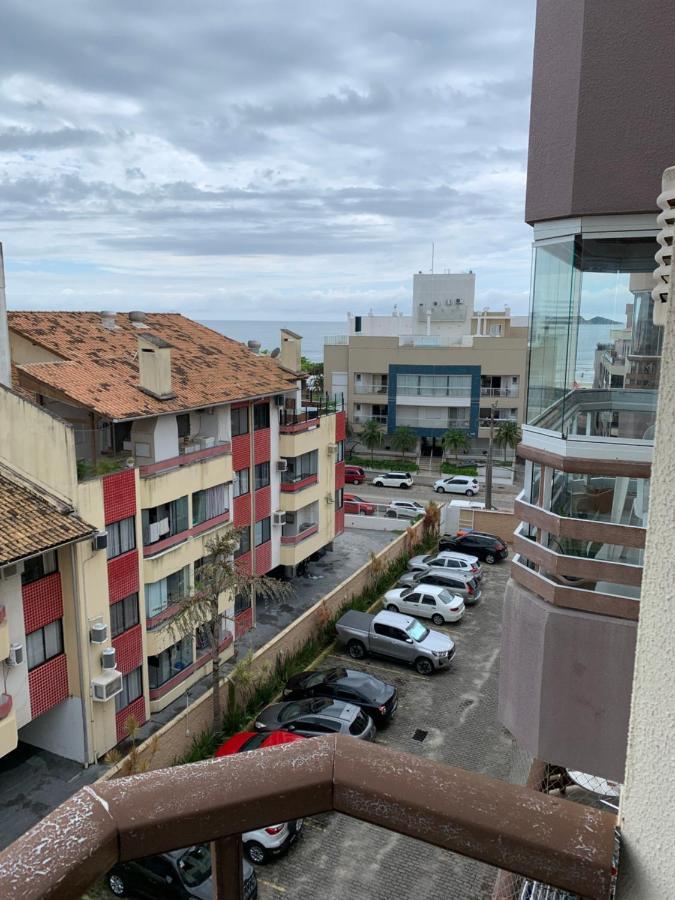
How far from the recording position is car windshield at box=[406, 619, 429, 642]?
21.0 m

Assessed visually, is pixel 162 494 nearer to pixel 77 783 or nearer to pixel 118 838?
pixel 77 783

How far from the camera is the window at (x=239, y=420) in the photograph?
71.5 ft

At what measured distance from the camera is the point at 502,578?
2914 cm

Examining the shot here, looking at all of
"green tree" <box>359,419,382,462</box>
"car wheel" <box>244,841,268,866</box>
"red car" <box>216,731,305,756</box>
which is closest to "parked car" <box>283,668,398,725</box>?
"red car" <box>216,731,305,756</box>

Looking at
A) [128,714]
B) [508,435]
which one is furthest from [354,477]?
[128,714]

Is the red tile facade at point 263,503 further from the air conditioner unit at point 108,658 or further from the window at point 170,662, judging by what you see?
the air conditioner unit at point 108,658

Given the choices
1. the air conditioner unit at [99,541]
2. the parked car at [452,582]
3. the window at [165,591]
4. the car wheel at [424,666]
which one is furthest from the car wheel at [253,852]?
the parked car at [452,582]

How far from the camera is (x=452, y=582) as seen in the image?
2622 centimetres

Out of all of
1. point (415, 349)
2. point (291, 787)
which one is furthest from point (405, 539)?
point (291, 787)

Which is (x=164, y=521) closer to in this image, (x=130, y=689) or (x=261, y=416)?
(x=130, y=689)

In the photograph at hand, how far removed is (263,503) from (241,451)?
2.35m

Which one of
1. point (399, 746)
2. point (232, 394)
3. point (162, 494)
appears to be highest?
point (232, 394)

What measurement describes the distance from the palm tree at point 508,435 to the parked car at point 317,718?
33.2 m

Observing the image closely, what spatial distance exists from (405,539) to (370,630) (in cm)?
925
